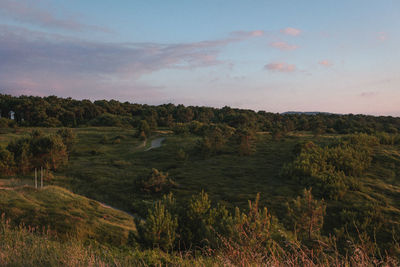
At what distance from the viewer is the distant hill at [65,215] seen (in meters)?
19.1

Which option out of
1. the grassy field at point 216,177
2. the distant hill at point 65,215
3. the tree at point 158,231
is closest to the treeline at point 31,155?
the grassy field at point 216,177

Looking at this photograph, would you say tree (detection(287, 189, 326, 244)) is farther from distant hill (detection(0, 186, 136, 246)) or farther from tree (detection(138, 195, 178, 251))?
distant hill (detection(0, 186, 136, 246))

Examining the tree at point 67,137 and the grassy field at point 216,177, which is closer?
the grassy field at point 216,177

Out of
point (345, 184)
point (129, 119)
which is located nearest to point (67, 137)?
point (345, 184)

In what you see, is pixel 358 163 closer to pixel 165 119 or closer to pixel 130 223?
pixel 130 223

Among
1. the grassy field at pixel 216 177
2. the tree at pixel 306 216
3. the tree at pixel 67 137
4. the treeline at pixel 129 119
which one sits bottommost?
the grassy field at pixel 216 177

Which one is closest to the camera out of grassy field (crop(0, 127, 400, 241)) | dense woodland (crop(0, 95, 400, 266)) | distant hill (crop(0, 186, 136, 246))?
dense woodland (crop(0, 95, 400, 266))

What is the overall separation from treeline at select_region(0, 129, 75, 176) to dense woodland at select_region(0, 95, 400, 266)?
6.0 inches

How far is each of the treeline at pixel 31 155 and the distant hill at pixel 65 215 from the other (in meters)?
10.1

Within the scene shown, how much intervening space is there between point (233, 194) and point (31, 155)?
29756 mm

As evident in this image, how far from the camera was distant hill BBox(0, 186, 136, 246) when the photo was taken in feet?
62.6

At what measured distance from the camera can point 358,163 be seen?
41.0 m

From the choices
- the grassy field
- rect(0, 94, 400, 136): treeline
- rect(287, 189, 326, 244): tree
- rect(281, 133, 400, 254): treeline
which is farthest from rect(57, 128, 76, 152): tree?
rect(287, 189, 326, 244): tree

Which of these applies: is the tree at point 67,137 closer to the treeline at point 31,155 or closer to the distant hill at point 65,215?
the treeline at point 31,155
